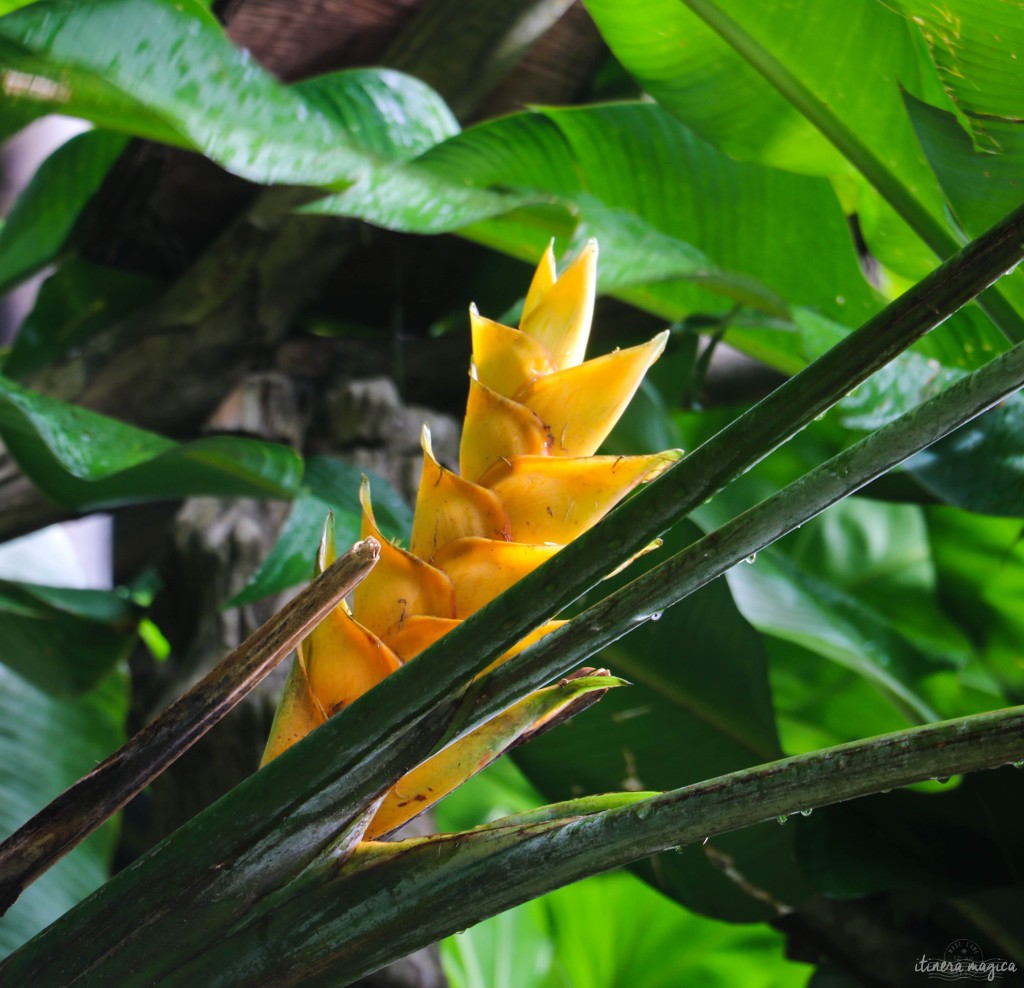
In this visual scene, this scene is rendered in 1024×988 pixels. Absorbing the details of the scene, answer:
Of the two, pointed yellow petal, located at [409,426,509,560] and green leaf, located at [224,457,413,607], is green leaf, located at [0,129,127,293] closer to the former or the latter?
green leaf, located at [224,457,413,607]

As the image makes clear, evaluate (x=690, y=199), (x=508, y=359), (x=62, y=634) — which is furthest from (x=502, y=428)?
(x=62, y=634)

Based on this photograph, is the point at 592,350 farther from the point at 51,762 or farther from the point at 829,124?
the point at 51,762

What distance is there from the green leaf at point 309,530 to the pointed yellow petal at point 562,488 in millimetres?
278

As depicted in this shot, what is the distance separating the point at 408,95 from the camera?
0.66 meters

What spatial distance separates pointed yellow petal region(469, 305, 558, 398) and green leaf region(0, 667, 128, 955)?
21.7 inches

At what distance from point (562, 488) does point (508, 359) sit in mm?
49

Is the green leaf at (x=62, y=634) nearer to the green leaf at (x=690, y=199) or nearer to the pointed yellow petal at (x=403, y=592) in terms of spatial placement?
the green leaf at (x=690, y=199)

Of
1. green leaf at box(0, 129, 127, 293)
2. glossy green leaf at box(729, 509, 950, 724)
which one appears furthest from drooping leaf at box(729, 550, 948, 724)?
green leaf at box(0, 129, 127, 293)

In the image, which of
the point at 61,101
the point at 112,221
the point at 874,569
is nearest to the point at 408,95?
the point at 61,101

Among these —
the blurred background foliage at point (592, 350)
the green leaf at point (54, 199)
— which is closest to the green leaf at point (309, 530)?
the blurred background foliage at point (592, 350)

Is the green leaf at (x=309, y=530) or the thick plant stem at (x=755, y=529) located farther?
the green leaf at (x=309, y=530)

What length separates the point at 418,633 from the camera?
273 millimetres

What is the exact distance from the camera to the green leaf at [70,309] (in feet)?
3.18

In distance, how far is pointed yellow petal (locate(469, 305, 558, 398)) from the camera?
297mm
